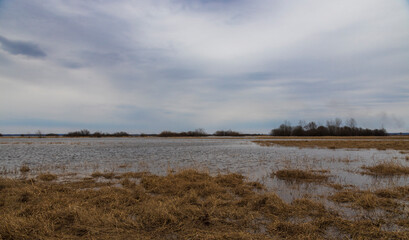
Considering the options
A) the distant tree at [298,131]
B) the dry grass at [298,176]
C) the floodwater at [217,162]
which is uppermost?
the distant tree at [298,131]

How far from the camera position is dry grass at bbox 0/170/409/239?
554cm

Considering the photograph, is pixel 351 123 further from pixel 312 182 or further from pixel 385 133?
pixel 312 182

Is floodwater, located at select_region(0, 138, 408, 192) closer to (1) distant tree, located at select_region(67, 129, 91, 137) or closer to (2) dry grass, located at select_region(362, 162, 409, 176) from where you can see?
(2) dry grass, located at select_region(362, 162, 409, 176)

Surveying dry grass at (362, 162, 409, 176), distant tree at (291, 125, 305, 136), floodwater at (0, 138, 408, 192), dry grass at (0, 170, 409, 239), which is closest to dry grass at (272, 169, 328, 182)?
floodwater at (0, 138, 408, 192)

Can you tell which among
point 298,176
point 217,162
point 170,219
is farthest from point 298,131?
point 170,219

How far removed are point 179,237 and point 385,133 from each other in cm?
16587

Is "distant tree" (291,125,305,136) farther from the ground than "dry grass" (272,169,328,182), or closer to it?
farther from the ground

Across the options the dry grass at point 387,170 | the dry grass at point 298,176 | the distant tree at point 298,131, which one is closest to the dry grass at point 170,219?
the dry grass at point 298,176

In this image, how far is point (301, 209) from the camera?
7398 millimetres

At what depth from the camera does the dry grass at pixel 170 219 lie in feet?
18.2

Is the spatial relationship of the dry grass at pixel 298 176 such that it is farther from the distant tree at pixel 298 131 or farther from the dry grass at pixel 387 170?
the distant tree at pixel 298 131

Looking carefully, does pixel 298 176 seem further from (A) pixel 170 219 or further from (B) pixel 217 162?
(A) pixel 170 219

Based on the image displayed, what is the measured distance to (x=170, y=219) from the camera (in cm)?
634

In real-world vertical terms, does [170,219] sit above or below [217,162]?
above
